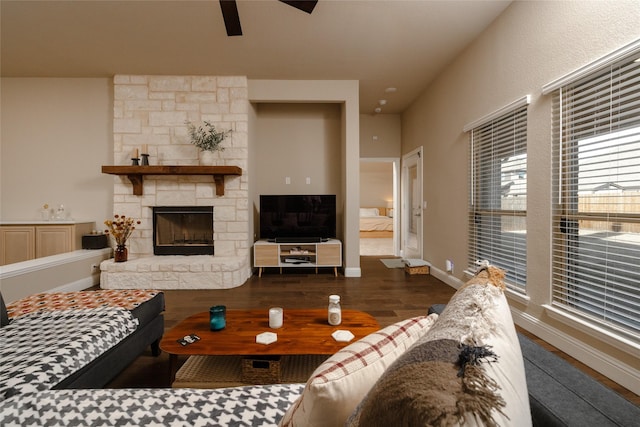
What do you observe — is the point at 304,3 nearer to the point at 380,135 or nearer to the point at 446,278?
the point at 446,278

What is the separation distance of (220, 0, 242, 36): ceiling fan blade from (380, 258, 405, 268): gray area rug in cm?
398

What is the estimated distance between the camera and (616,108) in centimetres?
172

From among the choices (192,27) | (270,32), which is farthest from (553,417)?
(192,27)

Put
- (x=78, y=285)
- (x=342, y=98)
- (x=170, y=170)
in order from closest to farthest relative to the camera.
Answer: (x=78, y=285), (x=170, y=170), (x=342, y=98)

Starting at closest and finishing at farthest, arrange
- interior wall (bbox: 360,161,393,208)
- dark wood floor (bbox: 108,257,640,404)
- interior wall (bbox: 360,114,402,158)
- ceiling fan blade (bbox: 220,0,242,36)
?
ceiling fan blade (bbox: 220,0,242,36) < dark wood floor (bbox: 108,257,640,404) < interior wall (bbox: 360,114,402,158) < interior wall (bbox: 360,161,393,208)

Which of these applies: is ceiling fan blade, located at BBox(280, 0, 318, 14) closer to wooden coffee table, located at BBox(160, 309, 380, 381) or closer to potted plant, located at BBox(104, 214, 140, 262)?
wooden coffee table, located at BBox(160, 309, 380, 381)

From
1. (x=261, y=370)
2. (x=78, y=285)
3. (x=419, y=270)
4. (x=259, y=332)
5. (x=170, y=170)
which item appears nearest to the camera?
(x=261, y=370)

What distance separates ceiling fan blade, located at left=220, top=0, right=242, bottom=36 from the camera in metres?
2.05

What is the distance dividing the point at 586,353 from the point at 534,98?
1.89 metres

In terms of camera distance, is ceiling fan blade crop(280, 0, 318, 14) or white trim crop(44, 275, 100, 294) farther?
white trim crop(44, 275, 100, 294)

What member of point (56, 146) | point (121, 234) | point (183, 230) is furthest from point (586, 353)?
point (56, 146)

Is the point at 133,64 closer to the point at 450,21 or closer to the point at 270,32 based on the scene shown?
the point at 270,32

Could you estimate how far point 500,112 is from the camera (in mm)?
2680

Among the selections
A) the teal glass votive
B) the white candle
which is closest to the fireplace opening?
the teal glass votive
